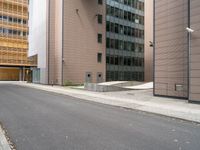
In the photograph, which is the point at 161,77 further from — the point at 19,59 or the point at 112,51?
the point at 19,59

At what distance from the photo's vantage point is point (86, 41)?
4778 centimetres

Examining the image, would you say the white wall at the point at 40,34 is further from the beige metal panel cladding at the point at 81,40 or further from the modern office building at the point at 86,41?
the beige metal panel cladding at the point at 81,40

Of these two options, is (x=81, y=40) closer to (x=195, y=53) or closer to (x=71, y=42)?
(x=71, y=42)

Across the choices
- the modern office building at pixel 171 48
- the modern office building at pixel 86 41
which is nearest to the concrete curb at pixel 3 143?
the modern office building at pixel 171 48

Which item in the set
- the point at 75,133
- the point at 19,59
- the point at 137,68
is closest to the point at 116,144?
the point at 75,133

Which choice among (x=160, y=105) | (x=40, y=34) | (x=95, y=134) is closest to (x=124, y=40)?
(x=40, y=34)

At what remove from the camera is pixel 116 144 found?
714 centimetres

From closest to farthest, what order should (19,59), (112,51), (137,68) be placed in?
(112,51) → (137,68) → (19,59)

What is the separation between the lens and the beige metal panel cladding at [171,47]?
22.0 m

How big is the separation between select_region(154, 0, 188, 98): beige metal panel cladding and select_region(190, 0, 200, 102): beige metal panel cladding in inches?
127

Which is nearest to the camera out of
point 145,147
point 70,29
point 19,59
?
point 145,147

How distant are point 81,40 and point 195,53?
3092 cm

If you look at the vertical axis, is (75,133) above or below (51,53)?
below

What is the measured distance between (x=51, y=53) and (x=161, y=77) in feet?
92.6
